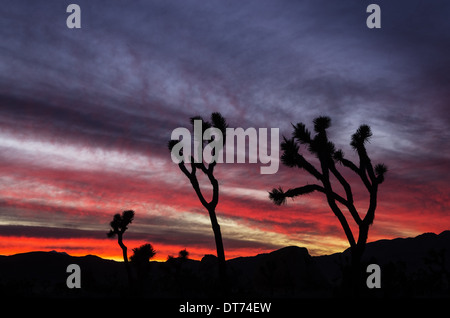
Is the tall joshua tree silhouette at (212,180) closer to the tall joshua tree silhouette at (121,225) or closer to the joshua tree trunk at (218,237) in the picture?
the joshua tree trunk at (218,237)

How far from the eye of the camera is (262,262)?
41.6m

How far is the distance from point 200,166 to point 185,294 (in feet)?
38.9

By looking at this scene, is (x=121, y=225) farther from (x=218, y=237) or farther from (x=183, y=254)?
(x=218, y=237)

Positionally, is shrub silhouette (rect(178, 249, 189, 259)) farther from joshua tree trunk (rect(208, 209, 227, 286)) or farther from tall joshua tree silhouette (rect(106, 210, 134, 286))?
joshua tree trunk (rect(208, 209, 227, 286))

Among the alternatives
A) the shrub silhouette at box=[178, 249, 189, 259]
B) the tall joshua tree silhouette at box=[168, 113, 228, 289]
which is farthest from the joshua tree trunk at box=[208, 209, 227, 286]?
the shrub silhouette at box=[178, 249, 189, 259]

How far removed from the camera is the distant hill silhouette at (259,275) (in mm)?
24919

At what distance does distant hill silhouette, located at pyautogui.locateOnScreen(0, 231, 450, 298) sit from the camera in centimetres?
2492

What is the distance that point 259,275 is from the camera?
4003 centimetres

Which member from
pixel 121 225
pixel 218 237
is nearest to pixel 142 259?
pixel 121 225

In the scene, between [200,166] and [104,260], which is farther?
[104,260]

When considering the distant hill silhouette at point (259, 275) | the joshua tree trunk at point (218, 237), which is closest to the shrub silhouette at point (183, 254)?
the distant hill silhouette at point (259, 275)

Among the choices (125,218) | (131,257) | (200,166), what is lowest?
(131,257)
